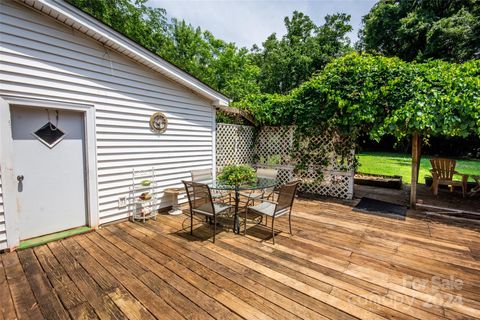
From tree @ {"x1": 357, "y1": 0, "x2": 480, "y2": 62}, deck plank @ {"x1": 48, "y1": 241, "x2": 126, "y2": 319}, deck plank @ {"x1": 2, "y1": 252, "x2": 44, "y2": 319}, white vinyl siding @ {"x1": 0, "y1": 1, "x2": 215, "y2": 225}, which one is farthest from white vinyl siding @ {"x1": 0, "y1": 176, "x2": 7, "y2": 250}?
tree @ {"x1": 357, "y1": 0, "x2": 480, "y2": 62}

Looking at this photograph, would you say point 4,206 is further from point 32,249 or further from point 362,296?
point 362,296

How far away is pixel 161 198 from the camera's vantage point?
4.69 metres

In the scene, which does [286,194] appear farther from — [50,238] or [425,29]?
[425,29]

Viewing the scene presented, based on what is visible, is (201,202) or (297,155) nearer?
(201,202)

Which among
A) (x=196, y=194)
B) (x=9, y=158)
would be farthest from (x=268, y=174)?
(x=9, y=158)

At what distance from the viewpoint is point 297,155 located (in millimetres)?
6504

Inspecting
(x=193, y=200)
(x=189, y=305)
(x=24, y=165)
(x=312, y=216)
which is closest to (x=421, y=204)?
(x=312, y=216)

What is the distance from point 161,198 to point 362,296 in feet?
12.9

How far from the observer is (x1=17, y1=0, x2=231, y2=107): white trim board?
2936 mm

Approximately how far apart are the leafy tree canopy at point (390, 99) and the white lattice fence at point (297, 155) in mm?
504

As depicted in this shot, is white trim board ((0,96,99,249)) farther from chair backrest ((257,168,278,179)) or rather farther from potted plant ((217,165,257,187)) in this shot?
chair backrest ((257,168,278,179))

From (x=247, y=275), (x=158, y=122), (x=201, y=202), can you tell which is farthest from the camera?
(x=158, y=122)

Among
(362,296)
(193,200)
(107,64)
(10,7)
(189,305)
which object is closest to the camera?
(189,305)

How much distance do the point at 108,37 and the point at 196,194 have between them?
9.54 feet
